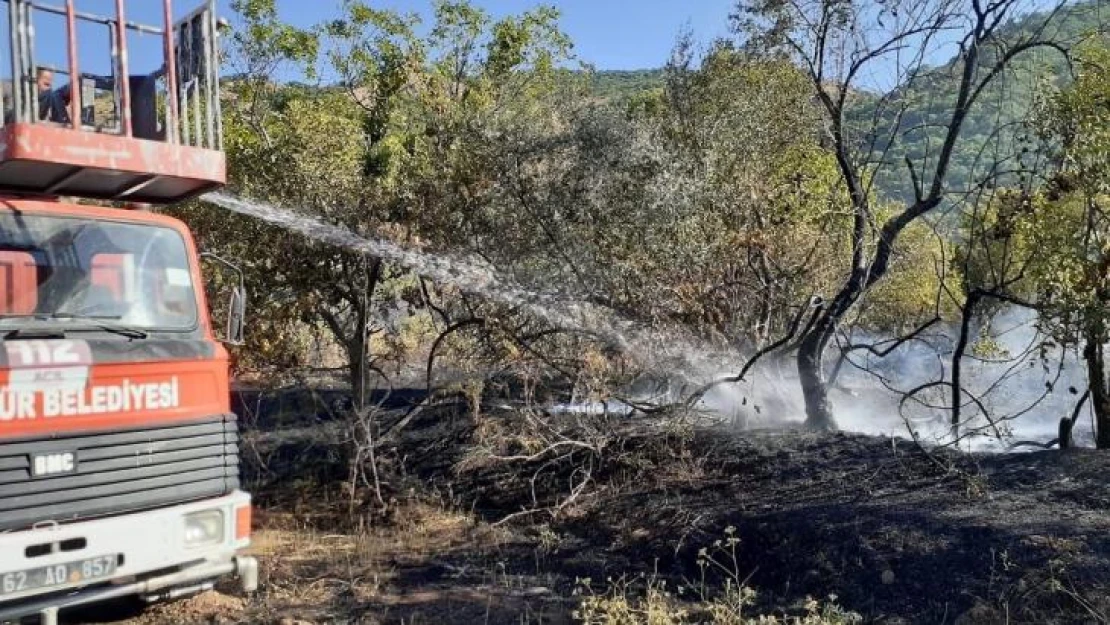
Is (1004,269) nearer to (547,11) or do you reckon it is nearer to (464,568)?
(464,568)

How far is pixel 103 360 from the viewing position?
4.84m

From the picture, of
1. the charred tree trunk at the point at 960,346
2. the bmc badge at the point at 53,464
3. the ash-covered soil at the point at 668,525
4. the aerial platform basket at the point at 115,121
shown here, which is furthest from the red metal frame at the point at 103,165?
the charred tree trunk at the point at 960,346

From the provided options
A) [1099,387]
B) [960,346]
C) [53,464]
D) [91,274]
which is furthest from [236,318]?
[1099,387]

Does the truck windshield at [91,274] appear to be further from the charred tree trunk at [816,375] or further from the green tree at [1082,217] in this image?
the green tree at [1082,217]

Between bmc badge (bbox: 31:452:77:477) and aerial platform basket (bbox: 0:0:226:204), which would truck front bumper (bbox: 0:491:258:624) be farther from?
aerial platform basket (bbox: 0:0:226:204)

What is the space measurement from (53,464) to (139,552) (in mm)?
619

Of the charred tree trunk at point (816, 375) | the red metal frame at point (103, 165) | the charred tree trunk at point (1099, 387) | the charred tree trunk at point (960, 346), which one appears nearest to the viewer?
the red metal frame at point (103, 165)

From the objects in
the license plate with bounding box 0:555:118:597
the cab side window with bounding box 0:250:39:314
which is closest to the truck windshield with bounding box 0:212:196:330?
the cab side window with bounding box 0:250:39:314

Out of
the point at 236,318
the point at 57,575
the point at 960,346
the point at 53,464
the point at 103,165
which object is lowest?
the point at 57,575

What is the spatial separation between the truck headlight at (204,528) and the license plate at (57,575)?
16.0 inches

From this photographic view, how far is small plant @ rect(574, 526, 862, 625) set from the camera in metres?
5.21

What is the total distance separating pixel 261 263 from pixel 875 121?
5.99 metres

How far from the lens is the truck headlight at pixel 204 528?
199 inches

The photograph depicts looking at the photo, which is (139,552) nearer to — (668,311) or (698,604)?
(698,604)
